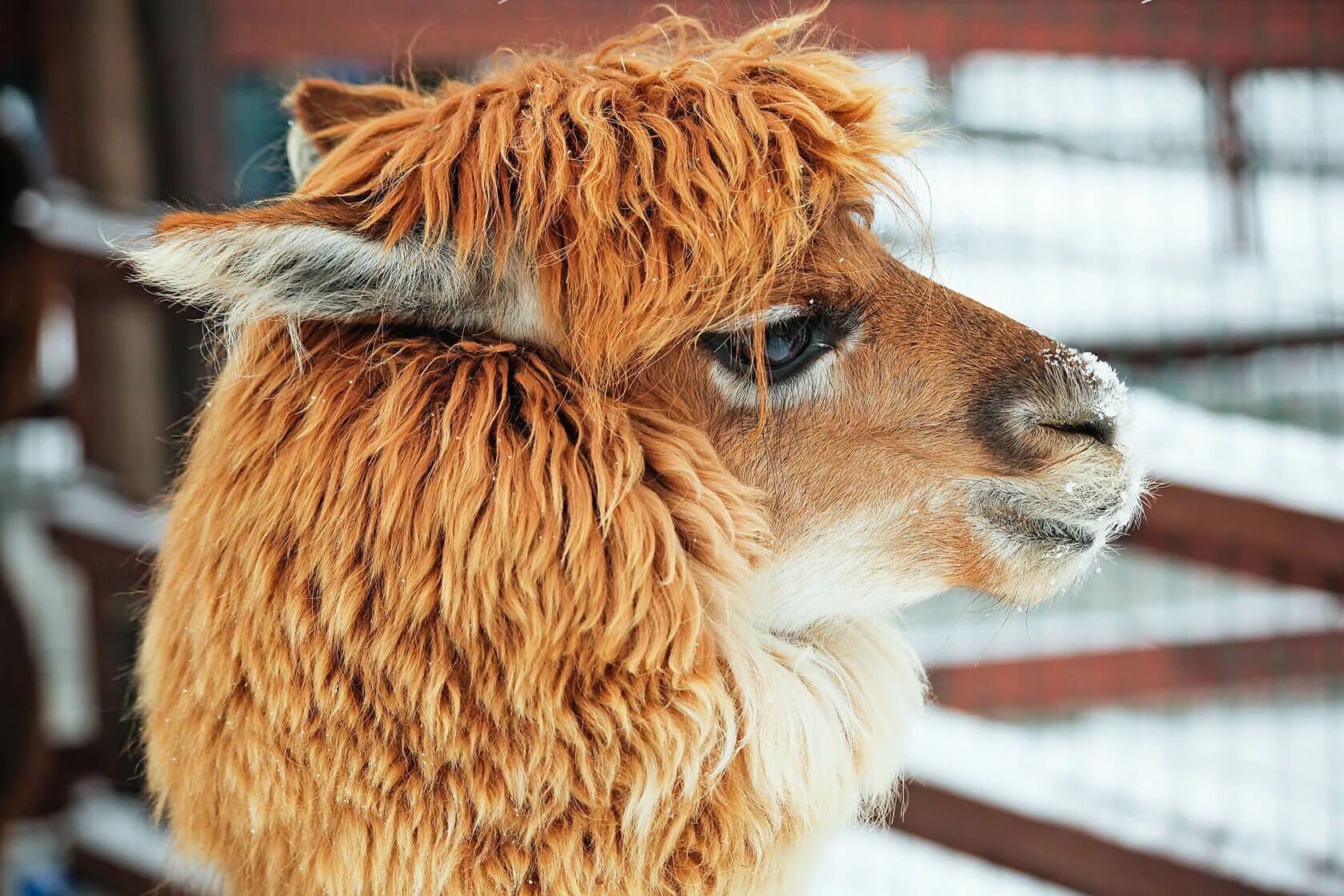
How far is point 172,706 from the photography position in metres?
1.37

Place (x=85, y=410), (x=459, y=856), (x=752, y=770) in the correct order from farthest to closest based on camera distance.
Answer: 1. (x=85, y=410)
2. (x=752, y=770)
3. (x=459, y=856)

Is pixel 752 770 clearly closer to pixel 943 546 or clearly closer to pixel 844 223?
pixel 943 546

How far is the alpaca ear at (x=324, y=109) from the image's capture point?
1.76m

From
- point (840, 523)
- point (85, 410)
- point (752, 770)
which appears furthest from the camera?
point (85, 410)

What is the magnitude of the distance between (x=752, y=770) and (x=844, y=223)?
74cm

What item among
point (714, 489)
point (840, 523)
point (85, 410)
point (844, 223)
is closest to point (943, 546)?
point (840, 523)

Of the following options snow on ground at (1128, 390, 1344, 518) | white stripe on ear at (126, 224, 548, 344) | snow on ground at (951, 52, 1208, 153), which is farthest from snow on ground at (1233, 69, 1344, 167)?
white stripe on ear at (126, 224, 548, 344)

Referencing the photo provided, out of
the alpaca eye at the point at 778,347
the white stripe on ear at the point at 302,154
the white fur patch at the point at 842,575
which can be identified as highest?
the white stripe on ear at the point at 302,154

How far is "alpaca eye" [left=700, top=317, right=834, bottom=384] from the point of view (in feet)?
4.59

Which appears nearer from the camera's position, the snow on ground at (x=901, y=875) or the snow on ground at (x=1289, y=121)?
the snow on ground at (x=901, y=875)

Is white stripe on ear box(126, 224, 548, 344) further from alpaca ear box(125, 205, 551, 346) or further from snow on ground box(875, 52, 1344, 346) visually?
snow on ground box(875, 52, 1344, 346)

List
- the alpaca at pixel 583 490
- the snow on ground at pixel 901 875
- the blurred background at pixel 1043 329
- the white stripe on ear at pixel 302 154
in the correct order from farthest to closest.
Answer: the snow on ground at pixel 901 875, the blurred background at pixel 1043 329, the white stripe on ear at pixel 302 154, the alpaca at pixel 583 490

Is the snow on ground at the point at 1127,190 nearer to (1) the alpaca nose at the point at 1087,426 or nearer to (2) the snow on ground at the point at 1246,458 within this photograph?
(2) the snow on ground at the point at 1246,458

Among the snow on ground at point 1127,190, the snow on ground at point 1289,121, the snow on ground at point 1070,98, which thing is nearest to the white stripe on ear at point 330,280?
the snow on ground at point 1127,190
